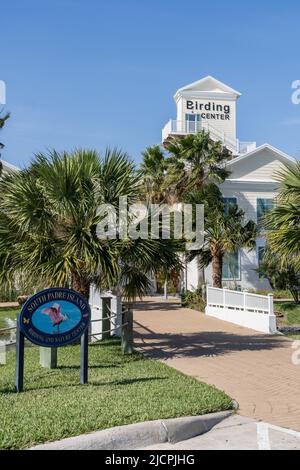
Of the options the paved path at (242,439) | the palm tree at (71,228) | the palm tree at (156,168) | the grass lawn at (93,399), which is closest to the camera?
the paved path at (242,439)

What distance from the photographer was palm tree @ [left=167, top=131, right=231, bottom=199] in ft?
85.7

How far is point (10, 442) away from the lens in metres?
5.02

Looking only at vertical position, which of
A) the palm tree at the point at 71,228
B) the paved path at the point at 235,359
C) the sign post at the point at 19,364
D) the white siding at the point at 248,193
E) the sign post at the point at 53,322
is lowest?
Result: the paved path at the point at 235,359

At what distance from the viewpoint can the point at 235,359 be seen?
10.7 metres

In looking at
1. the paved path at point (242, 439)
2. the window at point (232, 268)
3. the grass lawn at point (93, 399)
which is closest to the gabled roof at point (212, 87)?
the window at point (232, 268)

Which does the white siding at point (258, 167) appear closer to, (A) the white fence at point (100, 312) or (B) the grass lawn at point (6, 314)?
(B) the grass lawn at point (6, 314)

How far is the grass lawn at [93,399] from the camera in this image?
17.9 feet

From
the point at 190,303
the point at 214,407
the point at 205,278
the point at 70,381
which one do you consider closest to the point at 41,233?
the point at 70,381

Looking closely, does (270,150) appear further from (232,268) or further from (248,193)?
(232,268)

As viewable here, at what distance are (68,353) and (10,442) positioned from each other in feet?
19.3

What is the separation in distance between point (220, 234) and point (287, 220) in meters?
9.83

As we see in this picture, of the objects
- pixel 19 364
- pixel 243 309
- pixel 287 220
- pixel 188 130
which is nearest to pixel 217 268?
pixel 243 309

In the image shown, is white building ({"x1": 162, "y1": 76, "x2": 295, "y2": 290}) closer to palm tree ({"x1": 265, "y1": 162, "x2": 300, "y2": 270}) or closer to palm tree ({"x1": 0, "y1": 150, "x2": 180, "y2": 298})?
palm tree ({"x1": 265, "y1": 162, "x2": 300, "y2": 270})

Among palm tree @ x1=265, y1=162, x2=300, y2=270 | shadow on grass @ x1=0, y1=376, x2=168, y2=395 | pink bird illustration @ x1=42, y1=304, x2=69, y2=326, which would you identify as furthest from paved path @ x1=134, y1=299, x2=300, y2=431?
pink bird illustration @ x1=42, y1=304, x2=69, y2=326
